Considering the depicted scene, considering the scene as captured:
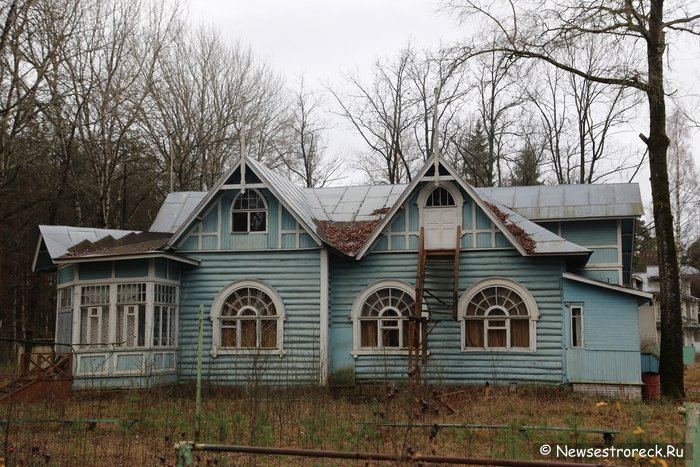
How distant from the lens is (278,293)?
19625 millimetres

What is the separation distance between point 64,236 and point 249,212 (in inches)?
199

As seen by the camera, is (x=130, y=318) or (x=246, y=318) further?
(x=246, y=318)

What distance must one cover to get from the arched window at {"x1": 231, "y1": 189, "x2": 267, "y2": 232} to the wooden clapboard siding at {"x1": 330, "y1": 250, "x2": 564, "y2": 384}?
221 centimetres

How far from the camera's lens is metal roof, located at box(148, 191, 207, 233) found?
24266 mm

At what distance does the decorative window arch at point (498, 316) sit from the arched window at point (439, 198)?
7.23ft

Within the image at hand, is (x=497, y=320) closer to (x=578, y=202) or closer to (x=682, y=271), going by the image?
(x=578, y=202)

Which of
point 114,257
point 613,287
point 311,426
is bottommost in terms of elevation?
point 311,426

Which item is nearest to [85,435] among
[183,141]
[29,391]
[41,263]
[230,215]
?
[29,391]

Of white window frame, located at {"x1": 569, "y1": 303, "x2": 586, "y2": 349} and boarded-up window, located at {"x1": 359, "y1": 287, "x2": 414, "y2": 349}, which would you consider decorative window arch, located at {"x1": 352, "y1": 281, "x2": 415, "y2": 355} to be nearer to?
boarded-up window, located at {"x1": 359, "y1": 287, "x2": 414, "y2": 349}

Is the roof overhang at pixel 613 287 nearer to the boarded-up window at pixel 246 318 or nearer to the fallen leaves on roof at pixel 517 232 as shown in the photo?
the fallen leaves on roof at pixel 517 232

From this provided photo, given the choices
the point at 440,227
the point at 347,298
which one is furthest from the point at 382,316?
the point at 440,227

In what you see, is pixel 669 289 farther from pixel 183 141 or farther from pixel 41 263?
pixel 183 141

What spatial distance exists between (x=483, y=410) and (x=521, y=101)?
24.6 meters

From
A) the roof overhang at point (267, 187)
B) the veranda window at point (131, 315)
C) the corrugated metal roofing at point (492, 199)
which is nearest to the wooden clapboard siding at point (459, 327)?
the roof overhang at point (267, 187)
